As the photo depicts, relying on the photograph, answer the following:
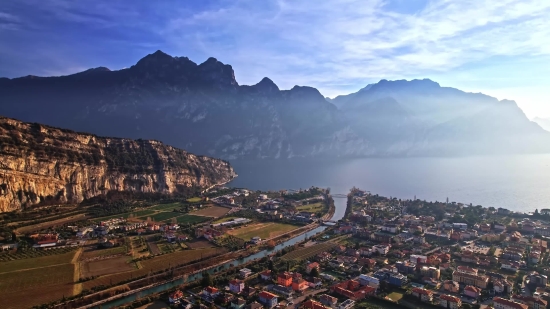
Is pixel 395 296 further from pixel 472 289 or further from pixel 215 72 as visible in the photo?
pixel 215 72

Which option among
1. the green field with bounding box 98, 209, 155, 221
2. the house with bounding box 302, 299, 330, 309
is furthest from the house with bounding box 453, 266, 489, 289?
the green field with bounding box 98, 209, 155, 221

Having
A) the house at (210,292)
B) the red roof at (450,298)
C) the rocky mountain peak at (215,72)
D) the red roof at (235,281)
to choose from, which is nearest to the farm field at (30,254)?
the house at (210,292)

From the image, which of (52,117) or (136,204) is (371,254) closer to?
(136,204)

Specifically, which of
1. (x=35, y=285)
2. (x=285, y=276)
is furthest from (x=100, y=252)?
(x=285, y=276)

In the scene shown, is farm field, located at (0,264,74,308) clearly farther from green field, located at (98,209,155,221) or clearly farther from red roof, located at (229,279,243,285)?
green field, located at (98,209,155,221)

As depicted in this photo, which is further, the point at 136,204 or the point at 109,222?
the point at 136,204

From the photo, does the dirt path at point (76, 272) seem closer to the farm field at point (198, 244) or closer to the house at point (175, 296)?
the house at point (175, 296)

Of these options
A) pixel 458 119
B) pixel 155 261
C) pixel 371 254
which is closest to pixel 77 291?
pixel 155 261
